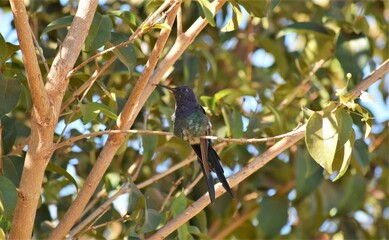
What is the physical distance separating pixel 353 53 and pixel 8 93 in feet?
3.98

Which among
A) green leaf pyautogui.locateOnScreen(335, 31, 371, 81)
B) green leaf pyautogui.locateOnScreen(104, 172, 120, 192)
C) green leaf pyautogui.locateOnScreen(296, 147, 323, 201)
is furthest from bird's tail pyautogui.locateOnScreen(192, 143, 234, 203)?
green leaf pyautogui.locateOnScreen(335, 31, 371, 81)

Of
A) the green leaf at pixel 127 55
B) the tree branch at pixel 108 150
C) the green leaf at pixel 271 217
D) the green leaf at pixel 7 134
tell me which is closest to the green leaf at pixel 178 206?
the tree branch at pixel 108 150

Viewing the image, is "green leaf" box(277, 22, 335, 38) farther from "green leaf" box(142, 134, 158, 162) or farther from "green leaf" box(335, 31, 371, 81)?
"green leaf" box(142, 134, 158, 162)

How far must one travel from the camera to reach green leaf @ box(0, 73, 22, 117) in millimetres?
2049

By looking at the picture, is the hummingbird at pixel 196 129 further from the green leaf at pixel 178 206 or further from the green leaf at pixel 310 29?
the green leaf at pixel 310 29

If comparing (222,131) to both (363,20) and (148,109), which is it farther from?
(363,20)

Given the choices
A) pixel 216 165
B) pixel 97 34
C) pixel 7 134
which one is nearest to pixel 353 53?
pixel 216 165

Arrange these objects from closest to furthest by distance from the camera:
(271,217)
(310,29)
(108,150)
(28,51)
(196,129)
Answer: (28,51) → (108,150) → (196,129) → (310,29) → (271,217)

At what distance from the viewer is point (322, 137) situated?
6.04 feet

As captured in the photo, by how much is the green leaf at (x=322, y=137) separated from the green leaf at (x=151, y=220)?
0.49 m

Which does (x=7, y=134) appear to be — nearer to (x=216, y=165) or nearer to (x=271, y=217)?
(x=216, y=165)

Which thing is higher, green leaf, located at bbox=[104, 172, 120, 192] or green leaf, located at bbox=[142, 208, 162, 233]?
green leaf, located at bbox=[142, 208, 162, 233]

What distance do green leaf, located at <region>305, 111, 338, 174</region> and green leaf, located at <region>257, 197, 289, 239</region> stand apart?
3.61ft

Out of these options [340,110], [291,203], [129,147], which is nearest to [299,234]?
[291,203]
